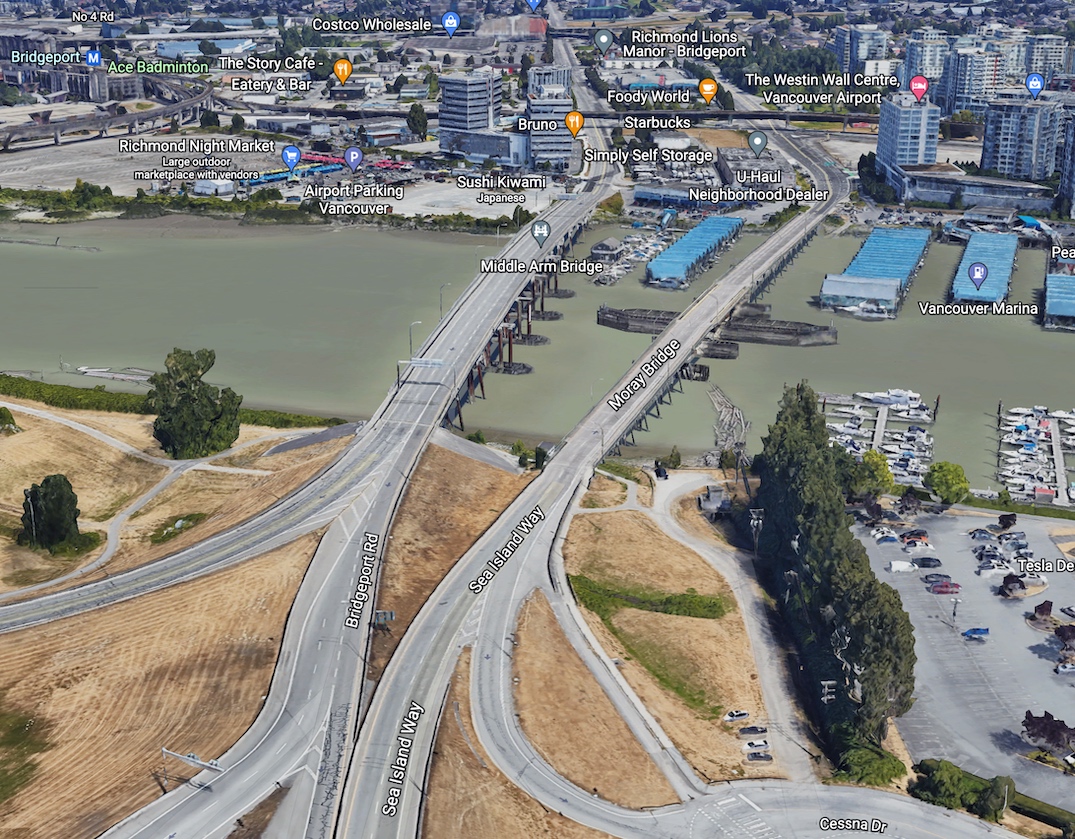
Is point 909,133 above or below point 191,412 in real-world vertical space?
above

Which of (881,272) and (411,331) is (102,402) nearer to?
(411,331)

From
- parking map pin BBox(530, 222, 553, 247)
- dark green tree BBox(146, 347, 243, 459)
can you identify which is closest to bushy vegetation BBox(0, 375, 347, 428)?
dark green tree BBox(146, 347, 243, 459)

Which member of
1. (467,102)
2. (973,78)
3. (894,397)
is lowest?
(894,397)

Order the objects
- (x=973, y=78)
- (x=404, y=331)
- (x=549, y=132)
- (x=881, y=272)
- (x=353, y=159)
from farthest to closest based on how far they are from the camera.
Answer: (x=973, y=78) → (x=353, y=159) → (x=549, y=132) → (x=881, y=272) → (x=404, y=331)

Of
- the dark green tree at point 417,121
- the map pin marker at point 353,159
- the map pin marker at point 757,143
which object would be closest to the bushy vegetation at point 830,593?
the map pin marker at point 757,143

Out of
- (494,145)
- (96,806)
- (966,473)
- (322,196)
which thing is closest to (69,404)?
(96,806)

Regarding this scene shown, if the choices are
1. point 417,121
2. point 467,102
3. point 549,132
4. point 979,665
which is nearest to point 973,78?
point 549,132

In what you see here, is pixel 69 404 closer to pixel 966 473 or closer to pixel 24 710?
pixel 24 710
